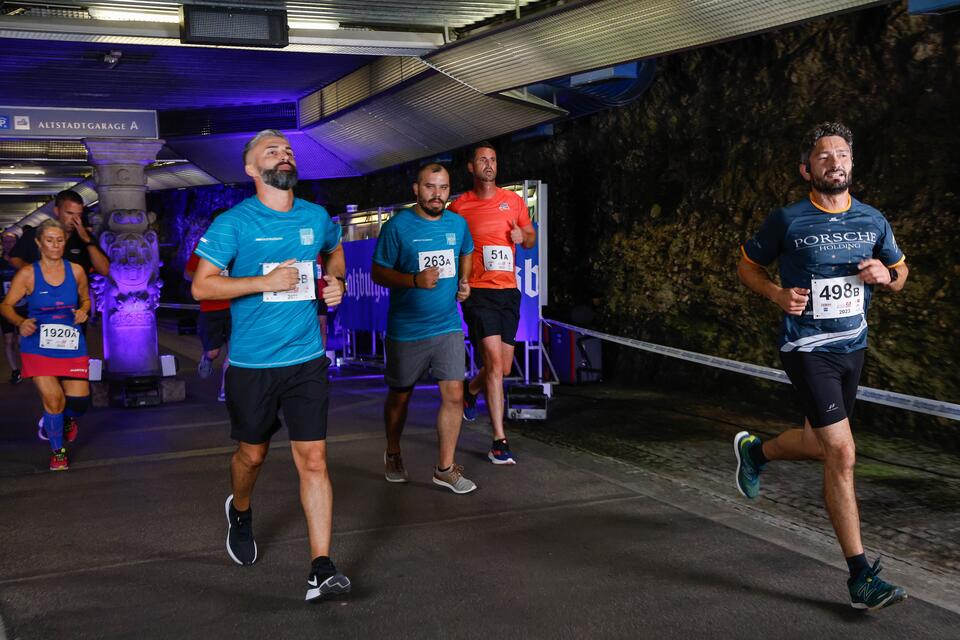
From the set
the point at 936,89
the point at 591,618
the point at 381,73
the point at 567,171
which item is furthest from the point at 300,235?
the point at 381,73

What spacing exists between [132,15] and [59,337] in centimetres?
328

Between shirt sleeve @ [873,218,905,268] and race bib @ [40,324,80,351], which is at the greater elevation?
shirt sleeve @ [873,218,905,268]

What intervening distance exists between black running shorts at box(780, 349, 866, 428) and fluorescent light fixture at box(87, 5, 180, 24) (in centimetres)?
667

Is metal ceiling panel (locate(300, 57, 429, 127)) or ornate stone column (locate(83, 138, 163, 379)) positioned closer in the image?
ornate stone column (locate(83, 138, 163, 379))

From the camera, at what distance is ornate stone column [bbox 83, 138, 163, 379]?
10422 millimetres

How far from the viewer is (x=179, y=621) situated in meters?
3.62

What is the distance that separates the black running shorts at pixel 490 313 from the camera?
21.4 feet

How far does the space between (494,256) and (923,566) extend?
3.52m

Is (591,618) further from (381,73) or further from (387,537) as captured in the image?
(381,73)

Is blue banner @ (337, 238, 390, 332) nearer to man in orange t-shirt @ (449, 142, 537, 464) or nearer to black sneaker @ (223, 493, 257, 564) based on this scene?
man in orange t-shirt @ (449, 142, 537, 464)

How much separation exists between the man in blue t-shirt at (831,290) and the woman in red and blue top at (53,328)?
16.5 feet

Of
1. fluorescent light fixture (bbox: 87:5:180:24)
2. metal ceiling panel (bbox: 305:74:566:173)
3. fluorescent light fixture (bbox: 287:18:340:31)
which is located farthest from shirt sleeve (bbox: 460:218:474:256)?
metal ceiling panel (bbox: 305:74:566:173)

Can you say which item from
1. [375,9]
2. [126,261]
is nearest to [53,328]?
[126,261]

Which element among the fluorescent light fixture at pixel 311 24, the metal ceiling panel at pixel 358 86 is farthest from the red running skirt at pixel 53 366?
the metal ceiling panel at pixel 358 86
